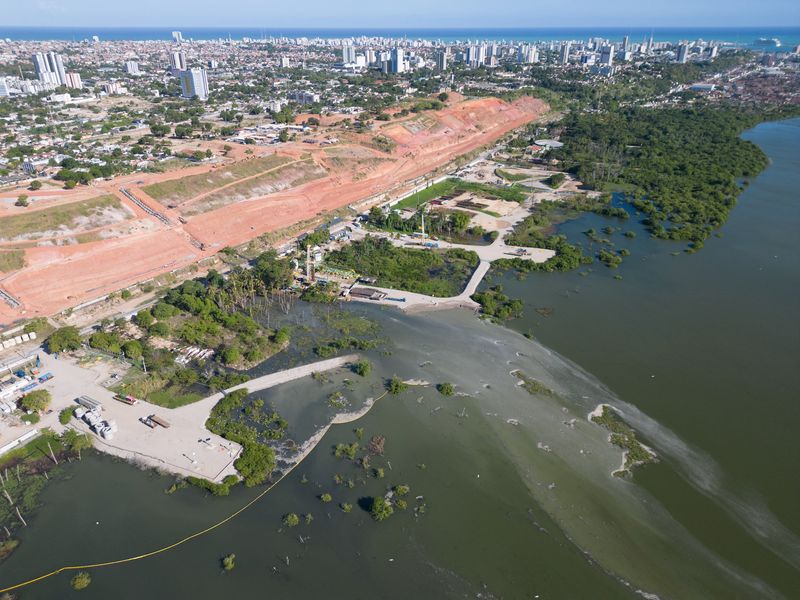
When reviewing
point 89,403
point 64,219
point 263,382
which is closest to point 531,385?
point 263,382

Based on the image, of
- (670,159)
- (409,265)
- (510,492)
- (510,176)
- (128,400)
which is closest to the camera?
(510,492)

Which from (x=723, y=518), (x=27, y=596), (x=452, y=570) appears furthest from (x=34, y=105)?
(x=723, y=518)

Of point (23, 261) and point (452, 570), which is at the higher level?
point (23, 261)

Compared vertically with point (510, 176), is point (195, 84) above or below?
above

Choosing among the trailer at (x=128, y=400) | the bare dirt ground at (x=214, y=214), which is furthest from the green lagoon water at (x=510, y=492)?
the bare dirt ground at (x=214, y=214)

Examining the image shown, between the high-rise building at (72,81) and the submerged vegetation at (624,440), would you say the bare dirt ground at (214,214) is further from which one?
the high-rise building at (72,81)

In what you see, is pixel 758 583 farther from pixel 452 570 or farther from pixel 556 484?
pixel 452 570

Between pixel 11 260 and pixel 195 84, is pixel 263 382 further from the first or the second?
pixel 195 84
